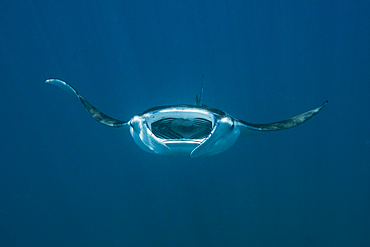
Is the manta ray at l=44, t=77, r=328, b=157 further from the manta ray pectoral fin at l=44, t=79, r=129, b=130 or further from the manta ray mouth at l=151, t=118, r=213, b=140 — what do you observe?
the manta ray mouth at l=151, t=118, r=213, b=140

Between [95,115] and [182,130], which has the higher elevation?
[95,115]

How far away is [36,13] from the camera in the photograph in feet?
38.4

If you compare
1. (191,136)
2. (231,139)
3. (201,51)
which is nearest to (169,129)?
(191,136)

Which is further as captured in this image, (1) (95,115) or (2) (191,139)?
(1) (95,115)

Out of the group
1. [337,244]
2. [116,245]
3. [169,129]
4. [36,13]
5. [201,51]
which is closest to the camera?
[169,129]

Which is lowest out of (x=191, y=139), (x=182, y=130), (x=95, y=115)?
(x=191, y=139)

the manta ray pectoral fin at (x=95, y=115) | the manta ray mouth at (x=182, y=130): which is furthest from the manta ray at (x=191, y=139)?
the manta ray mouth at (x=182, y=130)

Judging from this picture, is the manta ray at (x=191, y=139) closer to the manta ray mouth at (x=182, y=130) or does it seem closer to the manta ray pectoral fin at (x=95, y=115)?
the manta ray pectoral fin at (x=95, y=115)

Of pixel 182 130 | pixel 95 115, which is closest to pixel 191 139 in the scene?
pixel 182 130

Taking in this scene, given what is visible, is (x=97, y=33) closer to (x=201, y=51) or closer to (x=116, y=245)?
(x=201, y=51)

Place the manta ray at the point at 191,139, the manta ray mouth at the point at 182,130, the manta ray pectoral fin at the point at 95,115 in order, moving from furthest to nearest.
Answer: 1. the manta ray mouth at the point at 182,130
2. the manta ray pectoral fin at the point at 95,115
3. the manta ray at the point at 191,139

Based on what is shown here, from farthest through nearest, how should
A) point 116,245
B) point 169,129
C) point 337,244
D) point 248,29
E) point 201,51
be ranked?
point 248,29 < point 201,51 < point 337,244 < point 116,245 < point 169,129

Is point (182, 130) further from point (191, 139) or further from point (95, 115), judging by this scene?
point (95, 115)

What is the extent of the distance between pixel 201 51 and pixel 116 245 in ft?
38.4
